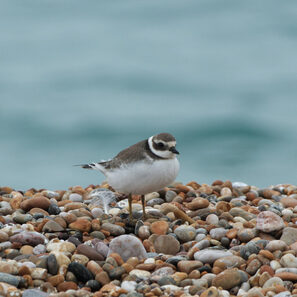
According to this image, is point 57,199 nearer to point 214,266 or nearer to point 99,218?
point 99,218

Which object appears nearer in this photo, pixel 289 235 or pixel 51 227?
pixel 289 235

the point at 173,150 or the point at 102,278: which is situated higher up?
the point at 173,150

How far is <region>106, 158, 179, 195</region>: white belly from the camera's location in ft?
29.7

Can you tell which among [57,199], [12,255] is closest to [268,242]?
[12,255]

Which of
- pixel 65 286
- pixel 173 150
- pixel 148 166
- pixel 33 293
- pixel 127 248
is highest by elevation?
pixel 173 150

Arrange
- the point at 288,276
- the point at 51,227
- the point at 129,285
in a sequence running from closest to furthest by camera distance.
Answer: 1. the point at 129,285
2. the point at 288,276
3. the point at 51,227

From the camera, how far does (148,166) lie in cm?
905

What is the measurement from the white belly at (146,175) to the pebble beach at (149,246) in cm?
51

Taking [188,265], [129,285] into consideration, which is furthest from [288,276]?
[129,285]

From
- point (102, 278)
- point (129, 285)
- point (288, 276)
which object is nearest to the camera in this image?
point (129, 285)

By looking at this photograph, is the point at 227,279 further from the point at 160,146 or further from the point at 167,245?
the point at 160,146

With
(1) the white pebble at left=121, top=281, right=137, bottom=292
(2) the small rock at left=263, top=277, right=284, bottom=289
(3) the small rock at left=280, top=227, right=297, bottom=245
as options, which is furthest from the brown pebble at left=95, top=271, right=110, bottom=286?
(3) the small rock at left=280, top=227, right=297, bottom=245

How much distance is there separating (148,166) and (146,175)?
128mm

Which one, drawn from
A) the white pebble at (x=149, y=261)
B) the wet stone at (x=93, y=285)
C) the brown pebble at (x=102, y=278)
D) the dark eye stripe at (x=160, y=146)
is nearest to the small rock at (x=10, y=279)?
the wet stone at (x=93, y=285)
